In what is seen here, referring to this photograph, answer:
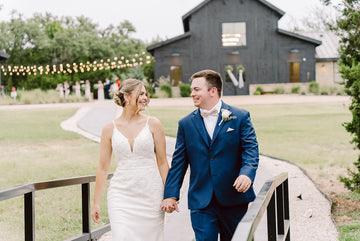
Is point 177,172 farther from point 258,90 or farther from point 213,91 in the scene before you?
point 258,90

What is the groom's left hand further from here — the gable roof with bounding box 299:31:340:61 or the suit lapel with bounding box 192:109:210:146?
the gable roof with bounding box 299:31:340:61

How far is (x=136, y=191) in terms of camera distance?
366cm

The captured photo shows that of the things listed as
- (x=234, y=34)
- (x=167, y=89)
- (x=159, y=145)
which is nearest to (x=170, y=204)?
(x=159, y=145)

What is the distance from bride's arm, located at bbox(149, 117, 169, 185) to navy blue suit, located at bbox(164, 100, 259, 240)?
1.04ft

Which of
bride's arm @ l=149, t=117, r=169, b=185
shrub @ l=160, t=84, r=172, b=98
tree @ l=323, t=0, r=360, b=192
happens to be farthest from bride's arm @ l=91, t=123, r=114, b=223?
shrub @ l=160, t=84, r=172, b=98

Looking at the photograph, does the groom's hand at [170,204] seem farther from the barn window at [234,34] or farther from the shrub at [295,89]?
the barn window at [234,34]

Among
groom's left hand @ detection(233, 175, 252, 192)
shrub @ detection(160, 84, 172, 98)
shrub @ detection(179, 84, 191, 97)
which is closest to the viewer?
groom's left hand @ detection(233, 175, 252, 192)

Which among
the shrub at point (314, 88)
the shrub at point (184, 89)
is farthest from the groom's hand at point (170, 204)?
the shrub at point (314, 88)

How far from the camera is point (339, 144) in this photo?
49.7 ft

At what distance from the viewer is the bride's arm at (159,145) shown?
3711mm

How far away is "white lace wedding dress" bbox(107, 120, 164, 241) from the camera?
3.63m

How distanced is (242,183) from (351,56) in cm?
471

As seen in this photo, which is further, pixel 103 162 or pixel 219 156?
pixel 103 162

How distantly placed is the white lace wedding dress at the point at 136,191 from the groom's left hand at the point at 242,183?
793 mm
